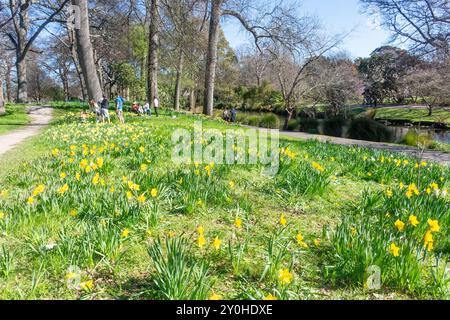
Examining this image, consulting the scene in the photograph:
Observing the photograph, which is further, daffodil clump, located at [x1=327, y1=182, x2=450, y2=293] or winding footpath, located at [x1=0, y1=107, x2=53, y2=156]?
winding footpath, located at [x1=0, y1=107, x2=53, y2=156]

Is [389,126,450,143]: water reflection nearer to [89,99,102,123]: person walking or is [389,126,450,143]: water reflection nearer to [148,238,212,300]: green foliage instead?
[89,99,102,123]: person walking

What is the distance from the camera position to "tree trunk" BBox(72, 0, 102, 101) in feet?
41.5

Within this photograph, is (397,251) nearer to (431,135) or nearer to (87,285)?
(87,285)

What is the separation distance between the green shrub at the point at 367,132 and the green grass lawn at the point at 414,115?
287 inches

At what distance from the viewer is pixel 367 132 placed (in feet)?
87.4

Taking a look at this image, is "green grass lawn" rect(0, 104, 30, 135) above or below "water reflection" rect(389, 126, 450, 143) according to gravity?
above

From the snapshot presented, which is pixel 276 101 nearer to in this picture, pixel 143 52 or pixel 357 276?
pixel 143 52

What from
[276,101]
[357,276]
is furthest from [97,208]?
[276,101]

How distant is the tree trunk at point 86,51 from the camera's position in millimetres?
12641

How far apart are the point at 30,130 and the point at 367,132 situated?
935 inches

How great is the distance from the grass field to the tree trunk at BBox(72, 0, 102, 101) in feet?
31.4

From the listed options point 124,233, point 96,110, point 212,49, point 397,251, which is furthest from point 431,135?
point 124,233

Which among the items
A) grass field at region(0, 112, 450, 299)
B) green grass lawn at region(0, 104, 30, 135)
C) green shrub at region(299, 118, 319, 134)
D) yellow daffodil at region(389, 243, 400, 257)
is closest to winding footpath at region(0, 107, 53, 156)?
green grass lawn at region(0, 104, 30, 135)
